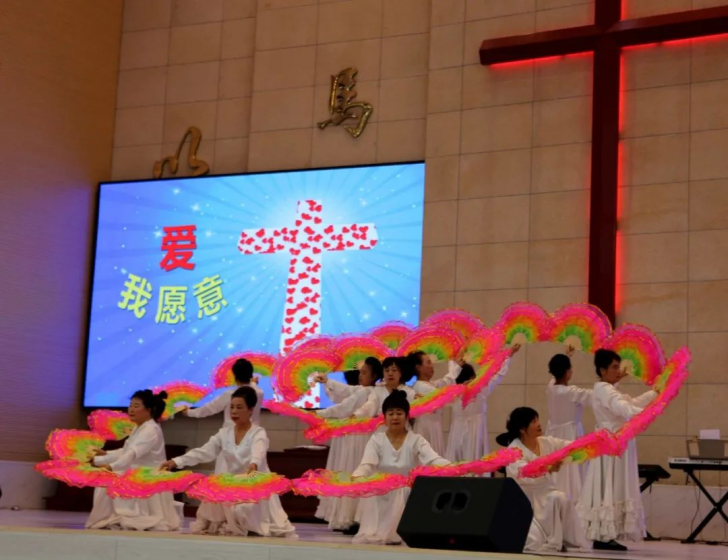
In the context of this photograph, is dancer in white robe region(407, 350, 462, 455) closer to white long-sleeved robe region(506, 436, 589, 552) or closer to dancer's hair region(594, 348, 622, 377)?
dancer's hair region(594, 348, 622, 377)

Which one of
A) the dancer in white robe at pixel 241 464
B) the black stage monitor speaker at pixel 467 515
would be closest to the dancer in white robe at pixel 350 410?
the dancer in white robe at pixel 241 464

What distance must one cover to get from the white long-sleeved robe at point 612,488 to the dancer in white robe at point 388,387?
4.96 ft

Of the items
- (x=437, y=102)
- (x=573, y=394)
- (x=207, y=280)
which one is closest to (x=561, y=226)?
(x=437, y=102)

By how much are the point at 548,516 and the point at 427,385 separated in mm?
1813

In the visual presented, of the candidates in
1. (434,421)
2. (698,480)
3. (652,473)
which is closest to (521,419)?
(434,421)

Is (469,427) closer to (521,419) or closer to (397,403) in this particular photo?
(521,419)

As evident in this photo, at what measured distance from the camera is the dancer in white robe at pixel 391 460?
26.3ft

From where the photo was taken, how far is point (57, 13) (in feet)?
44.9

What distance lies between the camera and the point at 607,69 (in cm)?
1154

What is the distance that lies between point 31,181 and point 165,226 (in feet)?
5.18

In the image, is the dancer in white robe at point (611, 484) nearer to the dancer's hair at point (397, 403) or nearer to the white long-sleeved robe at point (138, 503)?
the dancer's hair at point (397, 403)

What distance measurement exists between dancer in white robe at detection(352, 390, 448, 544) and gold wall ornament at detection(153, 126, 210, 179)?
21.2 feet

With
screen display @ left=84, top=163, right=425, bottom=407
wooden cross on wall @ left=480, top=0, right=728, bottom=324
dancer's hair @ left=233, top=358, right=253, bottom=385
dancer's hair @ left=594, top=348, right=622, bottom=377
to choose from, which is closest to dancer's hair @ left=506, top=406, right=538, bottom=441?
dancer's hair @ left=594, top=348, right=622, bottom=377

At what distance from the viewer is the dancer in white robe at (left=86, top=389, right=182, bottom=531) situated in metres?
8.98
